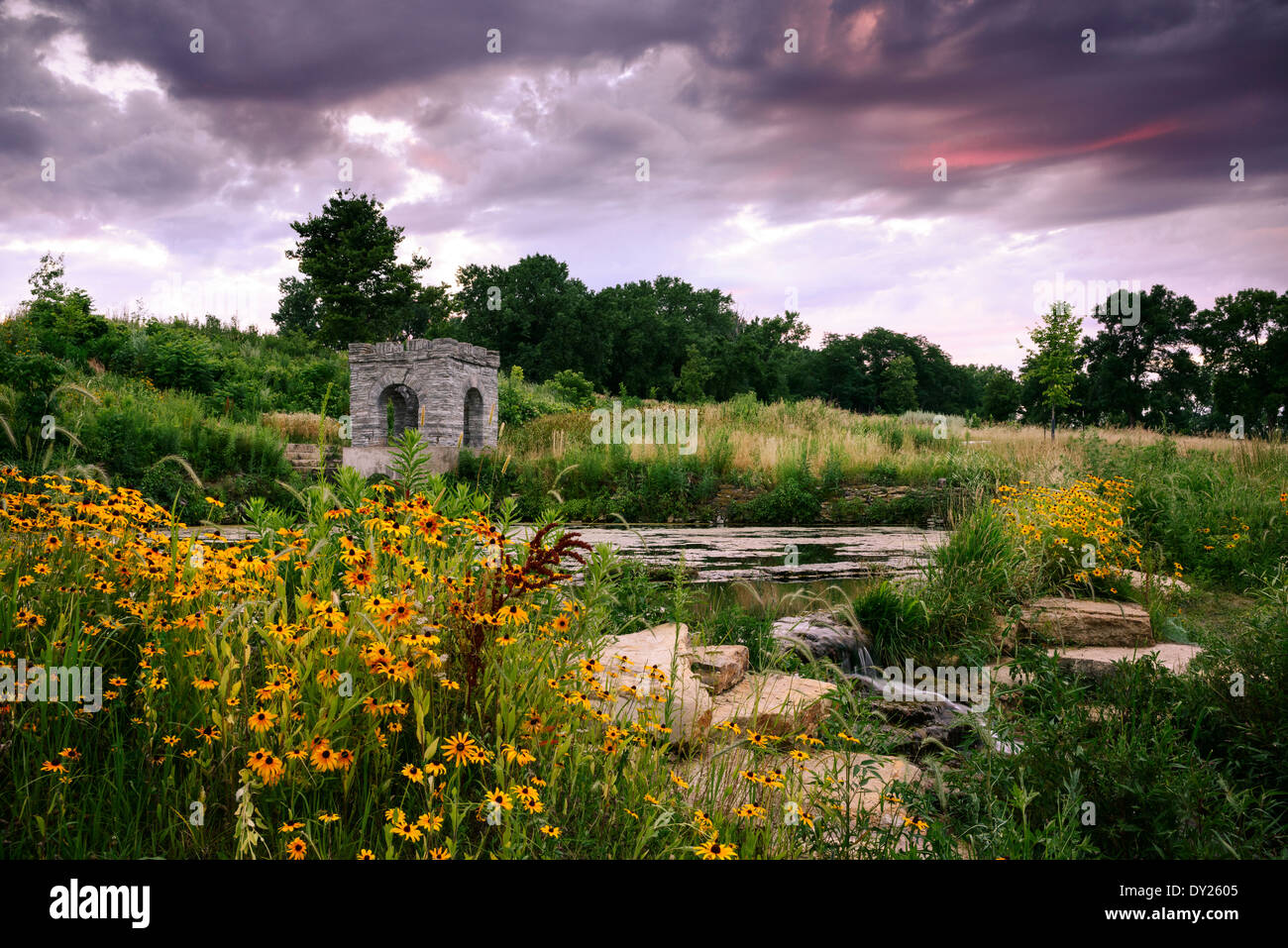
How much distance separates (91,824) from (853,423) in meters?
20.1

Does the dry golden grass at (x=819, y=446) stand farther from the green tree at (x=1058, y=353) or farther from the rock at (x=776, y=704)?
the rock at (x=776, y=704)

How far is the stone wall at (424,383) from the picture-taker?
15188 mm

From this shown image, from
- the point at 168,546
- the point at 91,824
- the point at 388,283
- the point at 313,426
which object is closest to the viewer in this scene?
the point at 91,824

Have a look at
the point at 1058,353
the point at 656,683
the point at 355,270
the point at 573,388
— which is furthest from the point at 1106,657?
the point at 355,270

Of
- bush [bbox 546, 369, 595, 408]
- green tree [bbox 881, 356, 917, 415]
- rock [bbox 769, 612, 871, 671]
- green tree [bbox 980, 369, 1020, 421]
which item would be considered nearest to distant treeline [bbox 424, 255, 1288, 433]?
green tree [bbox 980, 369, 1020, 421]

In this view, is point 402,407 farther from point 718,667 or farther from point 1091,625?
point 1091,625

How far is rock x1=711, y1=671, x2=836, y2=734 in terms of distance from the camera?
115 inches

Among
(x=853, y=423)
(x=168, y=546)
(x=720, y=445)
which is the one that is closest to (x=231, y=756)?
(x=168, y=546)

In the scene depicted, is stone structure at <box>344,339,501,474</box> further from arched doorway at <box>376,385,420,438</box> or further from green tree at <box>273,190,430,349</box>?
green tree at <box>273,190,430,349</box>

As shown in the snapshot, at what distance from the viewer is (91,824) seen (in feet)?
5.91

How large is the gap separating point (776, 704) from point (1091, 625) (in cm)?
315

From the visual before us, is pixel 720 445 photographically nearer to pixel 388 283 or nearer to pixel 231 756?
pixel 231 756

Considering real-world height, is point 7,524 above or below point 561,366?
below

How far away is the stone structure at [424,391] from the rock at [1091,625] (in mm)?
11346
